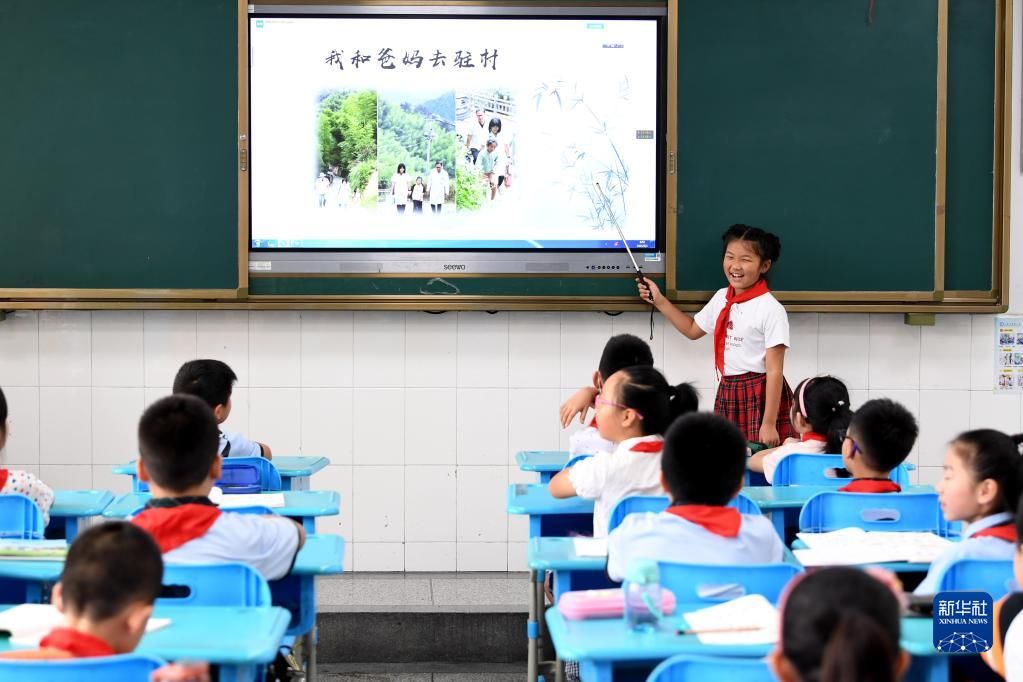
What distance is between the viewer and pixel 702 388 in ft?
17.3

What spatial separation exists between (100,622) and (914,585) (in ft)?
6.63

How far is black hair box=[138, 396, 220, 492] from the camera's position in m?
2.50

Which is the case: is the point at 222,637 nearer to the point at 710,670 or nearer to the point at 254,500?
the point at 710,670

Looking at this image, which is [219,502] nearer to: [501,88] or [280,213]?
[280,213]

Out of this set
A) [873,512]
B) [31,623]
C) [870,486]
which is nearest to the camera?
[31,623]

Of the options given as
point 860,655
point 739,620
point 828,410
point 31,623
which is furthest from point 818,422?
point 860,655

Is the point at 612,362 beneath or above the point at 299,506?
above

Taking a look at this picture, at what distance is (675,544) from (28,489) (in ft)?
5.94

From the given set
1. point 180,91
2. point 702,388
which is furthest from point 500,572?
point 180,91

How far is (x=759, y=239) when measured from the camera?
491 cm

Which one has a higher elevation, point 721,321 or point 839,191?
point 839,191

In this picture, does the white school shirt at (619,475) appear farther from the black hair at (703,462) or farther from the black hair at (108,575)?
the black hair at (108,575)

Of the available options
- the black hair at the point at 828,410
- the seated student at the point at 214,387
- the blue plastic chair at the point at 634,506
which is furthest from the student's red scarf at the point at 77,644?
the black hair at the point at 828,410

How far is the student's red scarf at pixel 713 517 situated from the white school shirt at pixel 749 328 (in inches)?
98.9
